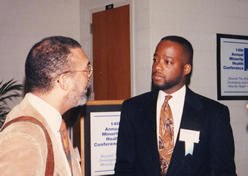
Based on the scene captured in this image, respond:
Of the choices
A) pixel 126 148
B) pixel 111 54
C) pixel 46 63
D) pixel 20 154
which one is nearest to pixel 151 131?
pixel 126 148

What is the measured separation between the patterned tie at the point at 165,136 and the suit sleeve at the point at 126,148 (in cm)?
20

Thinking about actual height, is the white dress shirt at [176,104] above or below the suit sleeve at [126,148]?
above

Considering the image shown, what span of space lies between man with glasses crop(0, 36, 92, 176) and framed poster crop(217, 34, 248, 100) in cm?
299

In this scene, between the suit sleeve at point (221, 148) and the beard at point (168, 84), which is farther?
the beard at point (168, 84)

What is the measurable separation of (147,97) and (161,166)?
510mm

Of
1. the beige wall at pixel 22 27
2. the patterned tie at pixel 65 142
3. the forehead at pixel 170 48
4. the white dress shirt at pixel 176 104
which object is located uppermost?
the beige wall at pixel 22 27

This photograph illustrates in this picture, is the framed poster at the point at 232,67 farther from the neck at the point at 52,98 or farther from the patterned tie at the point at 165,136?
the neck at the point at 52,98

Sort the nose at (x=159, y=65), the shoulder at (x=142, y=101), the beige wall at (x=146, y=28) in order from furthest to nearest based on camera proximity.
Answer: the beige wall at (x=146, y=28) → the shoulder at (x=142, y=101) → the nose at (x=159, y=65)

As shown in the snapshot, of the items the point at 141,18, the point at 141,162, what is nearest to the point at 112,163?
the point at 141,162

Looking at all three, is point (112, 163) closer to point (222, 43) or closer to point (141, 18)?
point (141, 18)

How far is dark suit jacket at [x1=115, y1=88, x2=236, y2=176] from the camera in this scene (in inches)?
89.8

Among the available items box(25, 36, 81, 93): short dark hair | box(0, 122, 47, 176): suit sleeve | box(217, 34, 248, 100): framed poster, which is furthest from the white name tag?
box(217, 34, 248, 100): framed poster

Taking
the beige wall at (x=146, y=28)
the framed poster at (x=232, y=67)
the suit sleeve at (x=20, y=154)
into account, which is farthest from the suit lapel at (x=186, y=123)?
the framed poster at (x=232, y=67)

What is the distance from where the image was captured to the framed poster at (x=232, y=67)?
433 centimetres
